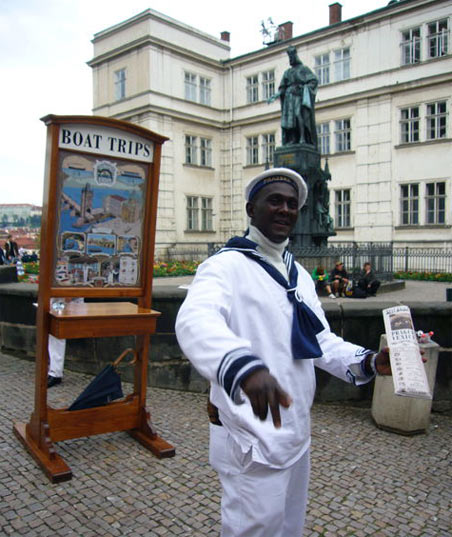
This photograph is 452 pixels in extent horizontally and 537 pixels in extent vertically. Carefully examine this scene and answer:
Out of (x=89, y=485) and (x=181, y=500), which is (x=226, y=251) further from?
(x=89, y=485)

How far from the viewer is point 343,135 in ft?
94.3

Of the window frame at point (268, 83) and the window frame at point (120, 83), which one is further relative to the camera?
the window frame at point (268, 83)

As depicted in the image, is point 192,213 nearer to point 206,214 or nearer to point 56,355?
point 206,214

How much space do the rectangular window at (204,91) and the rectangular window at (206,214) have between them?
20.5 ft

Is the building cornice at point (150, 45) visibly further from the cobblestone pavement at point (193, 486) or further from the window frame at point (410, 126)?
the cobblestone pavement at point (193, 486)

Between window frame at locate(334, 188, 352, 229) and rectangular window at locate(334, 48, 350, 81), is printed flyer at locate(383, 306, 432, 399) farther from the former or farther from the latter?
rectangular window at locate(334, 48, 350, 81)

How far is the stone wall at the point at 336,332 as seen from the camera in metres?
5.74

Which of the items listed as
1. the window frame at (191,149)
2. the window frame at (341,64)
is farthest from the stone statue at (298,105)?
the window frame at (191,149)

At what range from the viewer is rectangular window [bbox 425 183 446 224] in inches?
1002

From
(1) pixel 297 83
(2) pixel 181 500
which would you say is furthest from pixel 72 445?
(1) pixel 297 83

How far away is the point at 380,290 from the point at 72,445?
11809mm

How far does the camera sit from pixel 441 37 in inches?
1000

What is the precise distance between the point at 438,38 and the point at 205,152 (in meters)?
14.6

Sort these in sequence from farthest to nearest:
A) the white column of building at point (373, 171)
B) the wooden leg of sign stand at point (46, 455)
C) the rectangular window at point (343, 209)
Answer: the rectangular window at point (343, 209)
the white column of building at point (373, 171)
the wooden leg of sign stand at point (46, 455)
